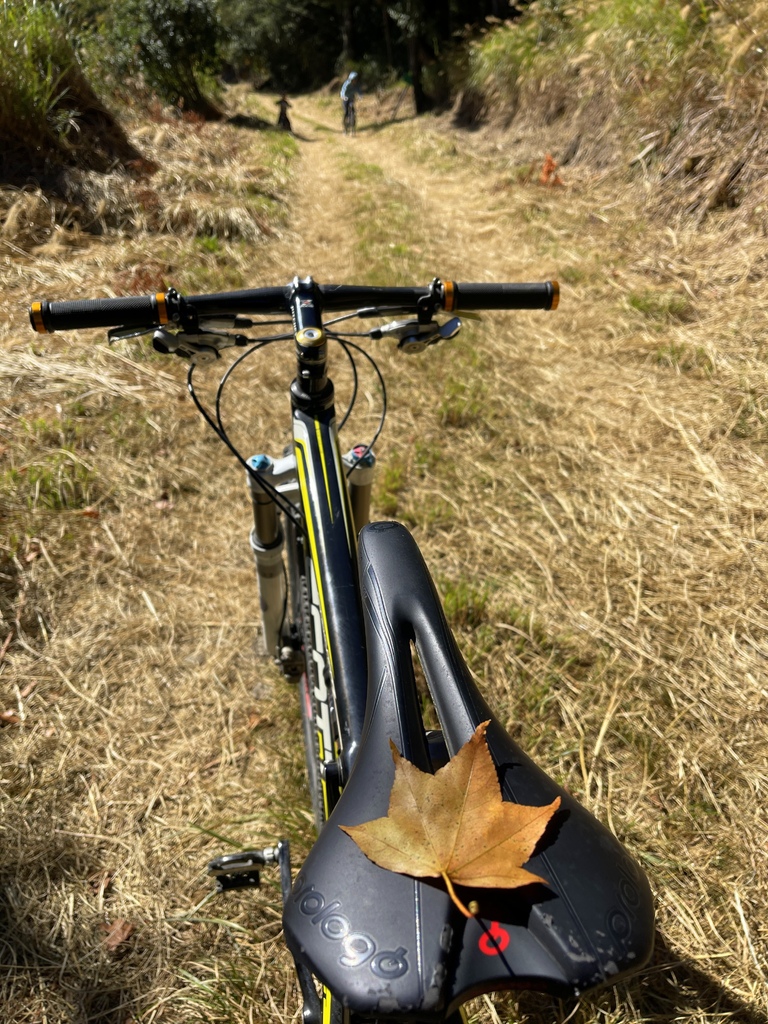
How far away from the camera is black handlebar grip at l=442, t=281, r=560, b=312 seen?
1634 millimetres

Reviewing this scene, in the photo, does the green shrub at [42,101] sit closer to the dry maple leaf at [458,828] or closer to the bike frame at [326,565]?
the bike frame at [326,565]

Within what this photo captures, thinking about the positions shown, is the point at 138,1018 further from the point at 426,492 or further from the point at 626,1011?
the point at 426,492

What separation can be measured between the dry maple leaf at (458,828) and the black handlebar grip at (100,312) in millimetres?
1209

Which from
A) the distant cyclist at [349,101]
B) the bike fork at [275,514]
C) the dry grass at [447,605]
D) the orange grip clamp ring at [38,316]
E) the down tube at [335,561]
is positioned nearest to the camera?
the down tube at [335,561]

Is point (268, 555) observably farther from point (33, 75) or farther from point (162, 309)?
point (33, 75)

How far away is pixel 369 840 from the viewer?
73 centimetres

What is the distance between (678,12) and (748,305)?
495 cm

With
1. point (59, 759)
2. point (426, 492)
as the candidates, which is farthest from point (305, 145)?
point (59, 759)

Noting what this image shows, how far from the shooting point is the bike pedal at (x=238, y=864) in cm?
165

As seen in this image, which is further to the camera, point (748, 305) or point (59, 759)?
point (748, 305)

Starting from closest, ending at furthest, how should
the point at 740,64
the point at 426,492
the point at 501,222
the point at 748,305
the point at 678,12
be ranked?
the point at 426,492, the point at 748,305, the point at 740,64, the point at 678,12, the point at 501,222

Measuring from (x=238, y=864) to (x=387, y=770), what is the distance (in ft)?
3.73

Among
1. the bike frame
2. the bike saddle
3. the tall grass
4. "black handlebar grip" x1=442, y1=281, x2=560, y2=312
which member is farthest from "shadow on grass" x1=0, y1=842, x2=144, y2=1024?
the tall grass

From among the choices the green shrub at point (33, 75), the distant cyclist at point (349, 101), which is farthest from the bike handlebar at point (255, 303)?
the distant cyclist at point (349, 101)
